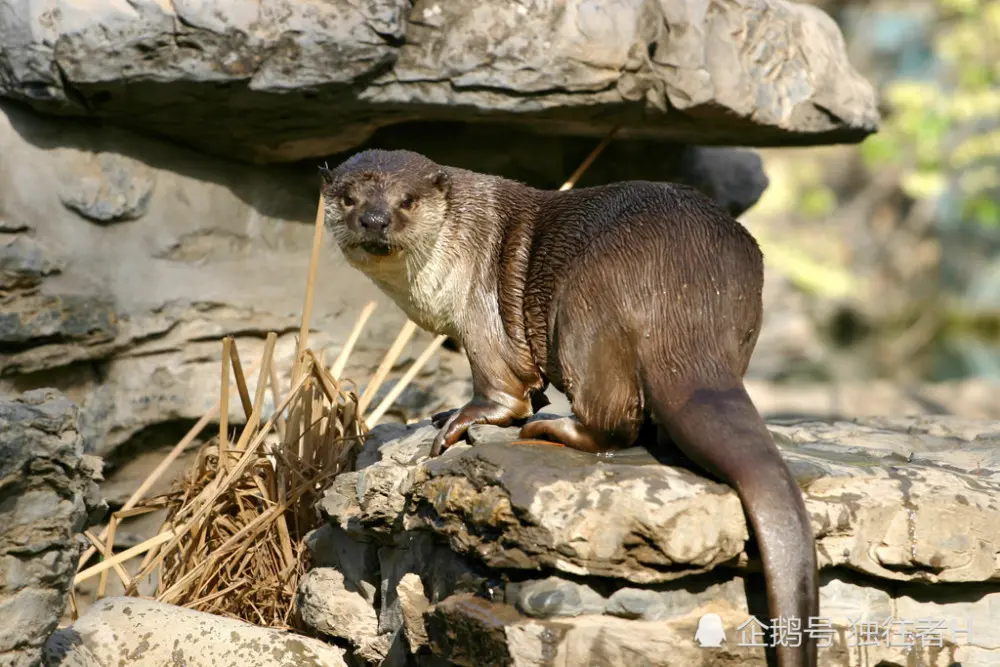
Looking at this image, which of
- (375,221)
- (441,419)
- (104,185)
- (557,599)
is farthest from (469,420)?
(104,185)

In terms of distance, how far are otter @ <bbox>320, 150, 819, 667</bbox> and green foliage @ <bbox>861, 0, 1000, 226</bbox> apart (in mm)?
6320

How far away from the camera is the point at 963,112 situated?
8.54 meters

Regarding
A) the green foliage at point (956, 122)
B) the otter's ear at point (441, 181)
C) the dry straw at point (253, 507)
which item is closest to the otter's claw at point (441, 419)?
the dry straw at point (253, 507)

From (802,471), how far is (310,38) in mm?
2062

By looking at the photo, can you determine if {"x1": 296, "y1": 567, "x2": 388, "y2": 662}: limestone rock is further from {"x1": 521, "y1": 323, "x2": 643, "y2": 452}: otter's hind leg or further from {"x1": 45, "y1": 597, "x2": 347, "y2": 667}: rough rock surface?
{"x1": 521, "y1": 323, "x2": 643, "y2": 452}: otter's hind leg

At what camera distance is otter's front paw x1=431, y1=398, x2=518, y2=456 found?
9.10 feet

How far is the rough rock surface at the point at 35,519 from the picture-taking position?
2.13m

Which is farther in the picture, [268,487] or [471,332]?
[268,487]

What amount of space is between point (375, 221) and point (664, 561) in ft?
3.73

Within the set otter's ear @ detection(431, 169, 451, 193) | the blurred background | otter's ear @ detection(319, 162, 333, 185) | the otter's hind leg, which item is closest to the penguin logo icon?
the otter's hind leg

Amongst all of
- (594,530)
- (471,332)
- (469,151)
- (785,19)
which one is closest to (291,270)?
(469,151)

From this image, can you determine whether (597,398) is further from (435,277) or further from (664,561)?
(435,277)

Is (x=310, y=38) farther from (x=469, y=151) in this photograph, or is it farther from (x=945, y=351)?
(x=945, y=351)

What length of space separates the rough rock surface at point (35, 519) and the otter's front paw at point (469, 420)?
0.84m
